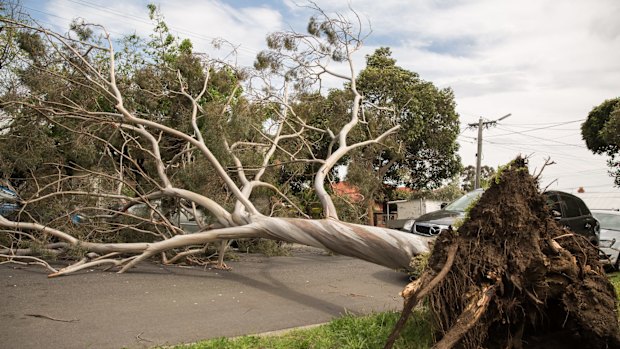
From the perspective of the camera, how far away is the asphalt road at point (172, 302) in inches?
214

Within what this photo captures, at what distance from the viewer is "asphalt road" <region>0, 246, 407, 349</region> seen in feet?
17.8

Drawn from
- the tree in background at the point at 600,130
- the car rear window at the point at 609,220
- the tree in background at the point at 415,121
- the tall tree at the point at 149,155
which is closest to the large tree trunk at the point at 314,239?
the tall tree at the point at 149,155

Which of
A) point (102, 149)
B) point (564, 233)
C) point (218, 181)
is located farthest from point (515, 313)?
point (102, 149)

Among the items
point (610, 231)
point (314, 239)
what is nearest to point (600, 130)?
point (610, 231)

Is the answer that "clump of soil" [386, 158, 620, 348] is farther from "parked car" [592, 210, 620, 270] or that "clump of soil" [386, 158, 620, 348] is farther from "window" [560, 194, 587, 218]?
"parked car" [592, 210, 620, 270]

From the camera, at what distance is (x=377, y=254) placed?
23.0ft

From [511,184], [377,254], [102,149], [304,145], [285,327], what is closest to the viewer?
[511,184]

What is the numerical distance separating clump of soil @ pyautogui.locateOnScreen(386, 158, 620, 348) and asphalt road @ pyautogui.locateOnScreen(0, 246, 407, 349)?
2403 mm

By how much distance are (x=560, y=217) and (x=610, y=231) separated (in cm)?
387

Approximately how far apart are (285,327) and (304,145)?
8315 mm

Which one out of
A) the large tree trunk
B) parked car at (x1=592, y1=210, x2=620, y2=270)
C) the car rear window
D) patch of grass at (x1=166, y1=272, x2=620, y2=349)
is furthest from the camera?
the car rear window

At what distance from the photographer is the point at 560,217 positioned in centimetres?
924

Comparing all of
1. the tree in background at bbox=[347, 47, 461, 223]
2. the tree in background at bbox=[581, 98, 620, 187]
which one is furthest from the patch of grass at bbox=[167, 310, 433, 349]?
the tree in background at bbox=[581, 98, 620, 187]

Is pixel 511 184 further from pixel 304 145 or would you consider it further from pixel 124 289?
pixel 304 145
